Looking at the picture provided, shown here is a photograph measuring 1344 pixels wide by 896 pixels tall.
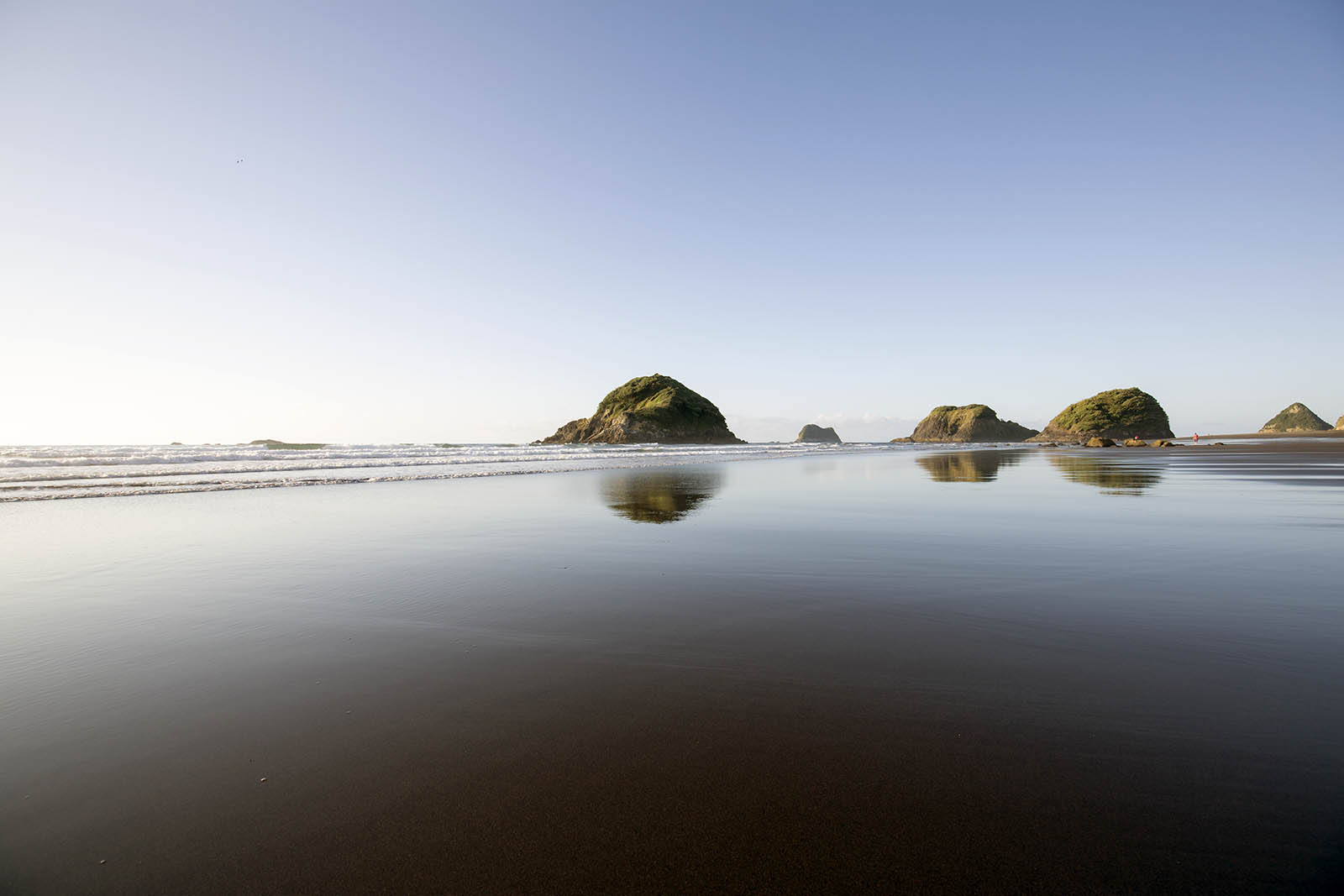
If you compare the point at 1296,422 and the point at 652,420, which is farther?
the point at 652,420

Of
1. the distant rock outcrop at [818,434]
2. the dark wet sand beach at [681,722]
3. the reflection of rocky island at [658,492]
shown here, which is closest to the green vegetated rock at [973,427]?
the distant rock outcrop at [818,434]

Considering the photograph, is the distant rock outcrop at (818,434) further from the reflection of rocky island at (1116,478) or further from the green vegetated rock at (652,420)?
the reflection of rocky island at (1116,478)

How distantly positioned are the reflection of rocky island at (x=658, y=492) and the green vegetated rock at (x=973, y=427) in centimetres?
15028

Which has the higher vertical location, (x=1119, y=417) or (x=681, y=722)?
(x=1119, y=417)

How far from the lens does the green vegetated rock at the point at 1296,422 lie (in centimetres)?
11368

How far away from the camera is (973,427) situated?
502ft

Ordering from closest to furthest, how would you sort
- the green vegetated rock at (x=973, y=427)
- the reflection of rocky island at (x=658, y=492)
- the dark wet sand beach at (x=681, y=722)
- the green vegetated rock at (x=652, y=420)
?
the dark wet sand beach at (x=681, y=722), the reflection of rocky island at (x=658, y=492), the green vegetated rock at (x=652, y=420), the green vegetated rock at (x=973, y=427)

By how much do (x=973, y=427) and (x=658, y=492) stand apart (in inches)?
6335

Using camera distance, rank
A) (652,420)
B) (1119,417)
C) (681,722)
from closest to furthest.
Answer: (681,722) < (1119,417) < (652,420)

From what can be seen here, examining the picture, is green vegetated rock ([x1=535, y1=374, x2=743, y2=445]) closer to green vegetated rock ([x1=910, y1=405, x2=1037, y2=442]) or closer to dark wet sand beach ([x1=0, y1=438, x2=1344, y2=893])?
green vegetated rock ([x1=910, y1=405, x2=1037, y2=442])

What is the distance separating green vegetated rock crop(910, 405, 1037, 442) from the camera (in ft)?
500

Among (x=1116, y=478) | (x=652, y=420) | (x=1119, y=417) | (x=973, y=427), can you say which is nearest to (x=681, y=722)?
(x=1116, y=478)

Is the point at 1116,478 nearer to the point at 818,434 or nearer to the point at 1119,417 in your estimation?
the point at 1119,417

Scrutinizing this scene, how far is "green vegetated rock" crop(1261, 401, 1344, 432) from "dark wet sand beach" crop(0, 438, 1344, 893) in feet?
530
